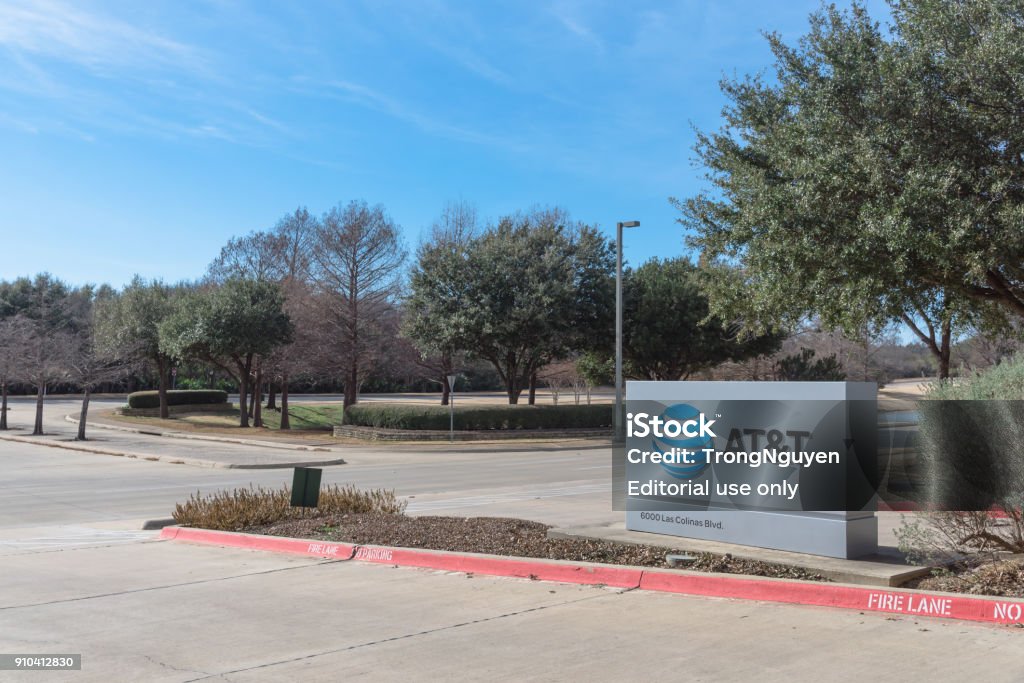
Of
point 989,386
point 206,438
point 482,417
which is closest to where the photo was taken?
point 989,386

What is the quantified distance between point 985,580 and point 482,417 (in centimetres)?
2981

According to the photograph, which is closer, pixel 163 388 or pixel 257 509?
pixel 257 509

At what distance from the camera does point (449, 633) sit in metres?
6.96

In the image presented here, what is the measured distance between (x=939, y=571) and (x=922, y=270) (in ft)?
24.2

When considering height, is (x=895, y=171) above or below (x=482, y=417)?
above

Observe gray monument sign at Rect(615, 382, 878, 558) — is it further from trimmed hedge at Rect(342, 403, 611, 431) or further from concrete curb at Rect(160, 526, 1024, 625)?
trimmed hedge at Rect(342, 403, 611, 431)

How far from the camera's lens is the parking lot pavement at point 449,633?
19.3 feet

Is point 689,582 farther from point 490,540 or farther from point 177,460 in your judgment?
point 177,460

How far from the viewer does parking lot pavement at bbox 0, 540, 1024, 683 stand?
5.88 metres

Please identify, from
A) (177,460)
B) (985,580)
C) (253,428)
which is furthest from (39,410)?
(985,580)

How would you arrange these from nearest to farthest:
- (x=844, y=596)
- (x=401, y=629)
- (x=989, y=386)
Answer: (x=401, y=629), (x=844, y=596), (x=989, y=386)

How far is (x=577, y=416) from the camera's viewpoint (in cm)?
3844

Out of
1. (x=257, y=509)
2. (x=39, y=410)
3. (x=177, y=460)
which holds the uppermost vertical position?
(x=39, y=410)

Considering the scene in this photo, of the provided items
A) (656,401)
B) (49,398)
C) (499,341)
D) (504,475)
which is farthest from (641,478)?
(49,398)
